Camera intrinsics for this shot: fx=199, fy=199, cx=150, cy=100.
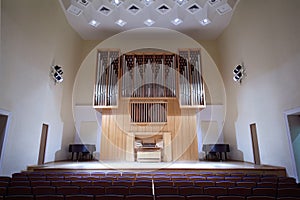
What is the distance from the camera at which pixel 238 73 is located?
6.23 meters

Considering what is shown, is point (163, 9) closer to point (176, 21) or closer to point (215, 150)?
point (176, 21)

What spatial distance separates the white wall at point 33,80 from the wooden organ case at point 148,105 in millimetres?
1335

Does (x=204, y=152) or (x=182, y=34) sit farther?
Result: (x=182, y=34)

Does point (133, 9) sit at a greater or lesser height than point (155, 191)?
greater

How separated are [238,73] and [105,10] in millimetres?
4809

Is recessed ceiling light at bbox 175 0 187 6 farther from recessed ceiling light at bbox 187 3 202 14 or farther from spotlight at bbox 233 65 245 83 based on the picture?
spotlight at bbox 233 65 245 83

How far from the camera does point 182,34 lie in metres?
8.09

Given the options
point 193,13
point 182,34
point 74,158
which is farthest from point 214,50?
point 74,158

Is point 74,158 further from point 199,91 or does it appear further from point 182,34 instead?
point 182,34

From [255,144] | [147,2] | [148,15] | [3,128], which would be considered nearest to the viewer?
[3,128]

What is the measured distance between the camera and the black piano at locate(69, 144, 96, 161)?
21.5 ft

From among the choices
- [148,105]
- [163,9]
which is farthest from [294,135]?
[163,9]

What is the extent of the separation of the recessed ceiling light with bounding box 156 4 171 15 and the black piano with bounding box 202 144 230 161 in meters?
4.79

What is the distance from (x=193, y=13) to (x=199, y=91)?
268 centimetres
